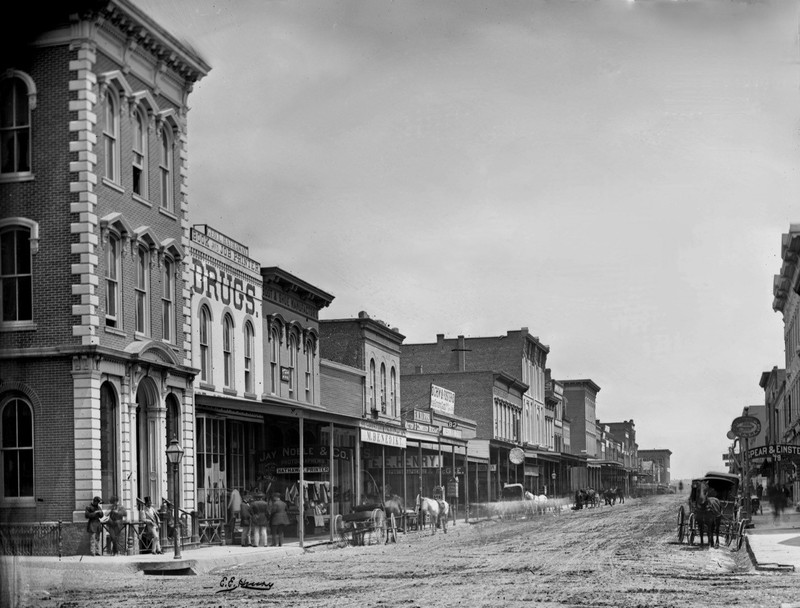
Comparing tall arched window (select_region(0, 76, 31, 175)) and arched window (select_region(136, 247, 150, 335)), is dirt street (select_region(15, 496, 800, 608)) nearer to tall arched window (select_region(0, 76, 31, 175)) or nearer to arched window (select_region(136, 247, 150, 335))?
arched window (select_region(136, 247, 150, 335))

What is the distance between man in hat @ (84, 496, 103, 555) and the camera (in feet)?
87.4

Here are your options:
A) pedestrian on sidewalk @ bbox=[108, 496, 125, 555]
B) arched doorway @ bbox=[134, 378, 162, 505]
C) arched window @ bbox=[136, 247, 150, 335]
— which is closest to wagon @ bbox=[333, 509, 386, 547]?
arched doorway @ bbox=[134, 378, 162, 505]

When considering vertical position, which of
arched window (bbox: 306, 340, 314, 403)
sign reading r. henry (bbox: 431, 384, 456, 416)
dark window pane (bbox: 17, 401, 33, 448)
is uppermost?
arched window (bbox: 306, 340, 314, 403)

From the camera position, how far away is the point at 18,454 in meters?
27.7

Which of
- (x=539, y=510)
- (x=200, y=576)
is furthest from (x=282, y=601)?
(x=539, y=510)

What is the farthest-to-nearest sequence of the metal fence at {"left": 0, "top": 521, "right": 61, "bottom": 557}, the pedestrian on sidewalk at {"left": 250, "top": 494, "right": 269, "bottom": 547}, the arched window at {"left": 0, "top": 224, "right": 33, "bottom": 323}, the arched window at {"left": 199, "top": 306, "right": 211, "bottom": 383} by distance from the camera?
the arched window at {"left": 199, "top": 306, "right": 211, "bottom": 383} → the pedestrian on sidewalk at {"left": 250, "top": 494, "right": 269, "bottom": 547} → the arched window at {"left": 0, "top": 224, "right": 33, "bottom": 323} → the metal fence at {"left": 0, "top": 521, "right": 61, "bottom": 557}

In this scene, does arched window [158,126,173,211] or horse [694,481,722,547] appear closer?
horse [694,481,722,547]

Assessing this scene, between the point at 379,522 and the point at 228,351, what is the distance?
6.54 meters

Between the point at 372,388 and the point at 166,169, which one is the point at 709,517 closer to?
the point at 166,169

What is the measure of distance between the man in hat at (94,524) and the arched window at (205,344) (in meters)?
9.16

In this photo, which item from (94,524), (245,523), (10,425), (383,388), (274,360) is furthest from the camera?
(383,388)

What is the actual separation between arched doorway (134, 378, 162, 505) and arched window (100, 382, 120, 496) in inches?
60.0
